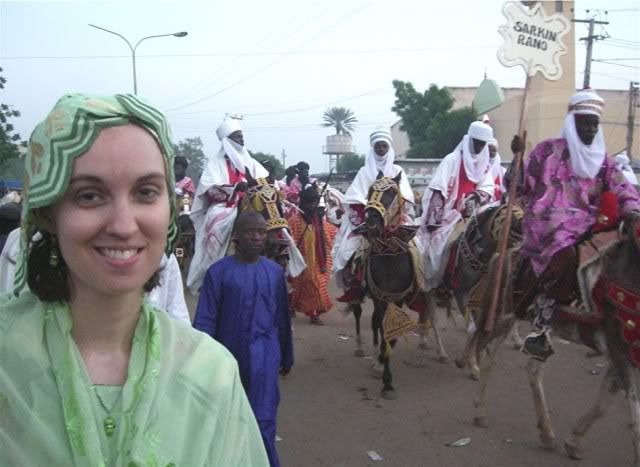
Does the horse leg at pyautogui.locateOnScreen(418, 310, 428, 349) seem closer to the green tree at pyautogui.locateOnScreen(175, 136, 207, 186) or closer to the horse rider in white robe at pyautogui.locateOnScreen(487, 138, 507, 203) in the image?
the horse rider in white robe at pyautogui.locateOnScreen(487, 138, 507, 203)

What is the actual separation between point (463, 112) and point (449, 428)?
35.8 metres

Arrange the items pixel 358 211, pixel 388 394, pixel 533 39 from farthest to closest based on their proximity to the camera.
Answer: pixel 358 211 → pixel 388 394 → pixel 533 39

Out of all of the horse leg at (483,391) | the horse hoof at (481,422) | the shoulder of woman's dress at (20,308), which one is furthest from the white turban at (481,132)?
the shoulder of woman's dress at (20,308)

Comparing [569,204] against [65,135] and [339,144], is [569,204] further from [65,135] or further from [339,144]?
[339,144]

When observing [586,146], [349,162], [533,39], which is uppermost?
[533,39]

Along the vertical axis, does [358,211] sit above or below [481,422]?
above

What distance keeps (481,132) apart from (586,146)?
2795mm

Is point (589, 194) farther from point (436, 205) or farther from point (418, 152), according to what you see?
point (418, 152)

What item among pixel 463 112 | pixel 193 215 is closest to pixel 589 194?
pixel 193 215

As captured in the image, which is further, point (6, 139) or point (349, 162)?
point (349, 162)

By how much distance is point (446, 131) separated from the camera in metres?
39.2

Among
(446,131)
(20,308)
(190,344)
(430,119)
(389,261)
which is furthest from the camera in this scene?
(430,119)

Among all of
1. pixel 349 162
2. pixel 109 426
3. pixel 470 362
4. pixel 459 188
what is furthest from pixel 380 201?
pixel 349 162

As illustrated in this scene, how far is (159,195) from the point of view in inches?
61.5
